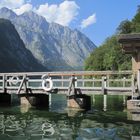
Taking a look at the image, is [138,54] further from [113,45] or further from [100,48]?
[100,48]

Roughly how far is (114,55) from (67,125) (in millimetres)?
73242

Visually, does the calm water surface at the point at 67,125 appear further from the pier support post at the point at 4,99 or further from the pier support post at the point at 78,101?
the pier support post at the point at 4,99

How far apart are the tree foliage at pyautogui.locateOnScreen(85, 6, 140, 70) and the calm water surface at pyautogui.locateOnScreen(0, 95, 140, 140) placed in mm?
54939

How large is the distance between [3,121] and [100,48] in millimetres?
90951

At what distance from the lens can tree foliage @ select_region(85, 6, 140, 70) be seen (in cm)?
9225

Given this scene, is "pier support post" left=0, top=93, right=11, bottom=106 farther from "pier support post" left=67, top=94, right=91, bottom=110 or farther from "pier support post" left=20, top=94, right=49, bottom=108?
"pier support post" left=67, top=94, right=91, bottom=110

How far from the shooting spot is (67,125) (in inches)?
1008

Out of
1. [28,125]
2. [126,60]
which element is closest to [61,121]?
[28,125]

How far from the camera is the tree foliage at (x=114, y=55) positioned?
9225 centimetres

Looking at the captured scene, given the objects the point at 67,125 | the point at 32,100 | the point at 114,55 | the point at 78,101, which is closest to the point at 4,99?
the point at 32,100

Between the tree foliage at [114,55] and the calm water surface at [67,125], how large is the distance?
54.9m

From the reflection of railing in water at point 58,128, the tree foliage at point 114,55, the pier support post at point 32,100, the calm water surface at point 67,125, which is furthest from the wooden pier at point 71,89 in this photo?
the tree foliage at point 114,55

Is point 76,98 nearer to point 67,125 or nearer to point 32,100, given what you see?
point 32,100

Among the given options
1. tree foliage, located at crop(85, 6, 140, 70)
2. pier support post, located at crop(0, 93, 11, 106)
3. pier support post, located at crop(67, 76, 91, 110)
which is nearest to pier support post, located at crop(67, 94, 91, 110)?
pier support post, located at crop(67, 76, 91, 110)
